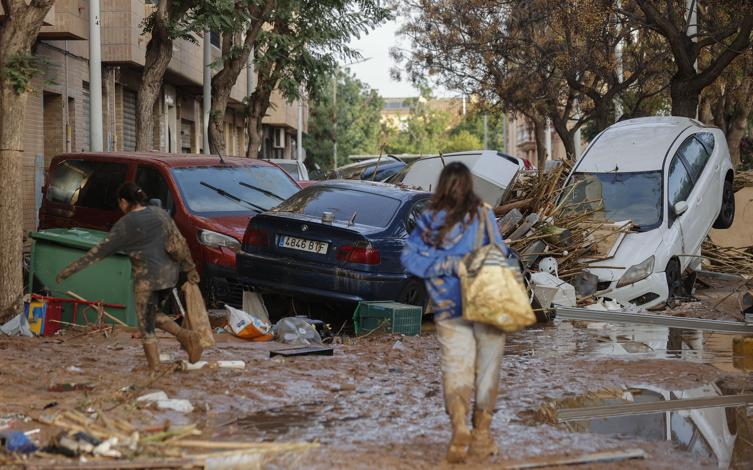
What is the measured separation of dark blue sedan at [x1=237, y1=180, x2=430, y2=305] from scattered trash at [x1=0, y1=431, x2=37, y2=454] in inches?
225

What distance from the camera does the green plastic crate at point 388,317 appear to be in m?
11.5

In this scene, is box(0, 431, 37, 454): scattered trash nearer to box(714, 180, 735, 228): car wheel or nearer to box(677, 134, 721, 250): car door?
box(677, 134, 721, 250): car door

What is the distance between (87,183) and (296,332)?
15.0 ft

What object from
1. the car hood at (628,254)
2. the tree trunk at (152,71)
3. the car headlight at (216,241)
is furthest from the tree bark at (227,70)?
the car headlight at (216,241)

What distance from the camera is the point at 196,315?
9.27 metres

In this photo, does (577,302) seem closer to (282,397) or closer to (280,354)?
(280,354)

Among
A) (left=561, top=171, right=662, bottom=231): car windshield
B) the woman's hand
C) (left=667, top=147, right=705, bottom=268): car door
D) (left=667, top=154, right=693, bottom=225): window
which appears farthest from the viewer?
(left=667, top=154, right=693, bottom=225): window

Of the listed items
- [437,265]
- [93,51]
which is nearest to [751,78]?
[93,51]

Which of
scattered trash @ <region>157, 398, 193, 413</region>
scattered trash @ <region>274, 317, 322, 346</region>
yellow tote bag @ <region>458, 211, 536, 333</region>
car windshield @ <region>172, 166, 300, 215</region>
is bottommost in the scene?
scattered trash @ <region>274, 317, 322, 346</region>

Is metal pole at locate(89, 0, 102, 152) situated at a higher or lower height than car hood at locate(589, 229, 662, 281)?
higher

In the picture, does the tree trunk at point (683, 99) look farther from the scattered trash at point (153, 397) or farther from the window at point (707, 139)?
the scattered trash at point (153, 397)

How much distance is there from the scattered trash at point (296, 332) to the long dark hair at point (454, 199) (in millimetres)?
4867

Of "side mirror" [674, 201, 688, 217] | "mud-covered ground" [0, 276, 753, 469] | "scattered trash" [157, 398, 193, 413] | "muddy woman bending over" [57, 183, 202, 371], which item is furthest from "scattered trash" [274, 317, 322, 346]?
"side mirror" [674, 201, 688, 217]

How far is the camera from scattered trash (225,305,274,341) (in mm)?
11352
